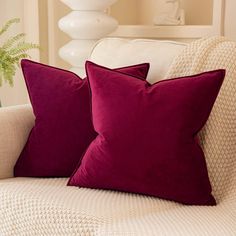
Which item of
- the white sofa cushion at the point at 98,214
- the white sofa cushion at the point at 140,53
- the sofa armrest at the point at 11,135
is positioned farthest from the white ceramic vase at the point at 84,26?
the white sofa cushion at the point at 98,214

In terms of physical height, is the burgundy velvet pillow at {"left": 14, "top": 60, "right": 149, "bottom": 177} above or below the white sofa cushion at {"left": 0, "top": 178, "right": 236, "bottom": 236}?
above

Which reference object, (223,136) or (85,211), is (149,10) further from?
(85,211)

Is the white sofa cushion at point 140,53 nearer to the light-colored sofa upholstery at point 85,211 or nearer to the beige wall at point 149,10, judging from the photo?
the light-colored sofa upholstery at point 85,211

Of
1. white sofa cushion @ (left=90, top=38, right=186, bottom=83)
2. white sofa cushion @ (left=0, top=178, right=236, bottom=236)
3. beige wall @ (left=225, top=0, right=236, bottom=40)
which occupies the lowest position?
white sofa cushion @ (left=0, top=178, right=236, bottom=236)

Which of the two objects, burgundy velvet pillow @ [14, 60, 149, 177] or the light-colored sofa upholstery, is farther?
burgundy velvet pillow @ [14, 60, 149, 177]

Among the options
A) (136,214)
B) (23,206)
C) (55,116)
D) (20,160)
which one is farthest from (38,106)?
(136,214)

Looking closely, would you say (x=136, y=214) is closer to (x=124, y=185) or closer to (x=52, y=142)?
(x=124, y=185)

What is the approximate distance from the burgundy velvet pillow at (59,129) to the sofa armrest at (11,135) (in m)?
0.03

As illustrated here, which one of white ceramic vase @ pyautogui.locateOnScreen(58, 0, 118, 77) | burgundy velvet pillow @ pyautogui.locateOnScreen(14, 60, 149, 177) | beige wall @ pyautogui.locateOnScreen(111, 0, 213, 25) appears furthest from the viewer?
beige wall @ pyautogui.locateOnScreen(111, 0, 213, 25)

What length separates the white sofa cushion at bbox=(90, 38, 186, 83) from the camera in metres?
1.88

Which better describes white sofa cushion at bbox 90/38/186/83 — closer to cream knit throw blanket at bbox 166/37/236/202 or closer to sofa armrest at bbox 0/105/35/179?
cream knit throw blanket at bbox 166/37/236/202

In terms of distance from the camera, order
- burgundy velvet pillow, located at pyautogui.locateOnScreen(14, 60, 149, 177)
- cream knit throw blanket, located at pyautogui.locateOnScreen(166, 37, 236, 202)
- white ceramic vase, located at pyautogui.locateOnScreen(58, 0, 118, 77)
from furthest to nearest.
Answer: white ceramic vase, located at pyautogui.locateOnScreen(58, 0, 118, 77), burgundy velvet pillow, located at pyautogui.locateOnScreen(14, 60, 149, 177), cream knit throw blanket, located at pyautogui.locateOnScreen(166, 37, 236, 202)

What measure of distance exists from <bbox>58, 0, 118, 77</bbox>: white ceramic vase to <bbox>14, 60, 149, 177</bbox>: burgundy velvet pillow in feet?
2.50

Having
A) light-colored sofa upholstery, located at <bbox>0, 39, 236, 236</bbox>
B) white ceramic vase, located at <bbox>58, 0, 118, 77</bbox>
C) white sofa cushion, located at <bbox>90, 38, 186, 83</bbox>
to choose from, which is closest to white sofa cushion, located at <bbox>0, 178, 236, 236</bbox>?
light-colored sofa upholstery, located at <bbox>0, 39, 236, 236</bbox>
